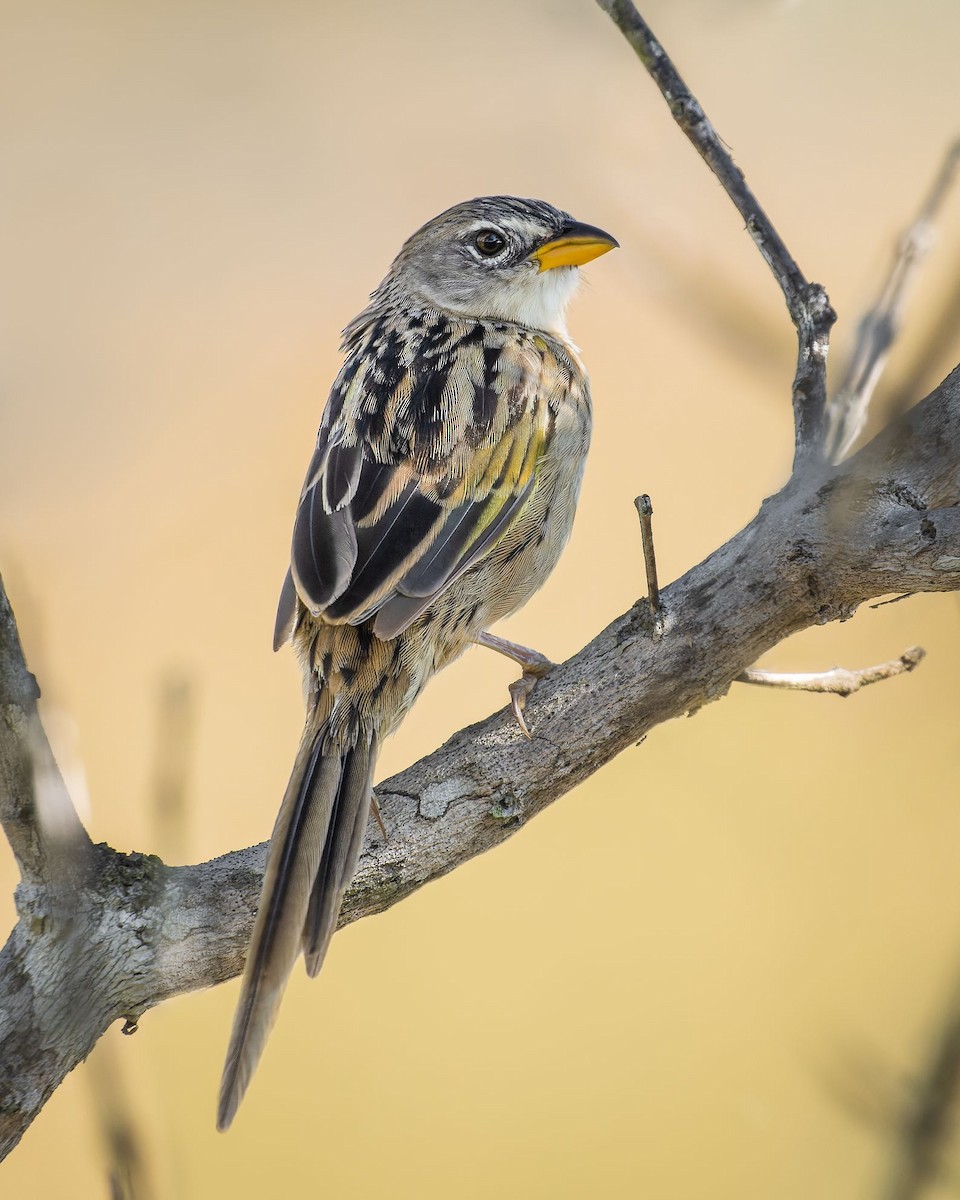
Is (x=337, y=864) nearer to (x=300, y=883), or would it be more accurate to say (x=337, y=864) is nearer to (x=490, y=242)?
(x=300, y=883)

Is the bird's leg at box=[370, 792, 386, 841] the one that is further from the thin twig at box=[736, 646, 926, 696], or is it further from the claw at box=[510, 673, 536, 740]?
the thin twig at box=[736, 646, 926, 696]

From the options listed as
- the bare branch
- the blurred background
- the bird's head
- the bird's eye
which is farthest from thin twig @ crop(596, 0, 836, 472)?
the bird's eye

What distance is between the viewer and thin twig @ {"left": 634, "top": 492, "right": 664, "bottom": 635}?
2.68m

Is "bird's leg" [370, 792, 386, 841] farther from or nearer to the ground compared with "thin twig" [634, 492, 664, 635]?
nearer to the ground

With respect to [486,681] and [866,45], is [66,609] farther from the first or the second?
[866,45]

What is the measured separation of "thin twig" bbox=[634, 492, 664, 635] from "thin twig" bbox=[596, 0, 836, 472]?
51cm

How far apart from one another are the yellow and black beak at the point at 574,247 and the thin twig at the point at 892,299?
96.6 inches

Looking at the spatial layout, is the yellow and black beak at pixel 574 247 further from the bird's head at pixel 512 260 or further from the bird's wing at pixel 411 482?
the bird's wing at pixel 411 482

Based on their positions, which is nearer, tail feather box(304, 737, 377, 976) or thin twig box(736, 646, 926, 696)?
tail feather box(304, 737, 377, 976)

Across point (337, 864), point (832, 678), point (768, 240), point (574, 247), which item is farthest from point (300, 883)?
point (574, 247)

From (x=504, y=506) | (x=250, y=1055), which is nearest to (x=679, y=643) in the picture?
(x=504, y=506)

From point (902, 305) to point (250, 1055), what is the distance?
1.90m

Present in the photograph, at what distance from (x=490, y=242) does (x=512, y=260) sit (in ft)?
0.48

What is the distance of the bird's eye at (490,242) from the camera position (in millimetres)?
5160
